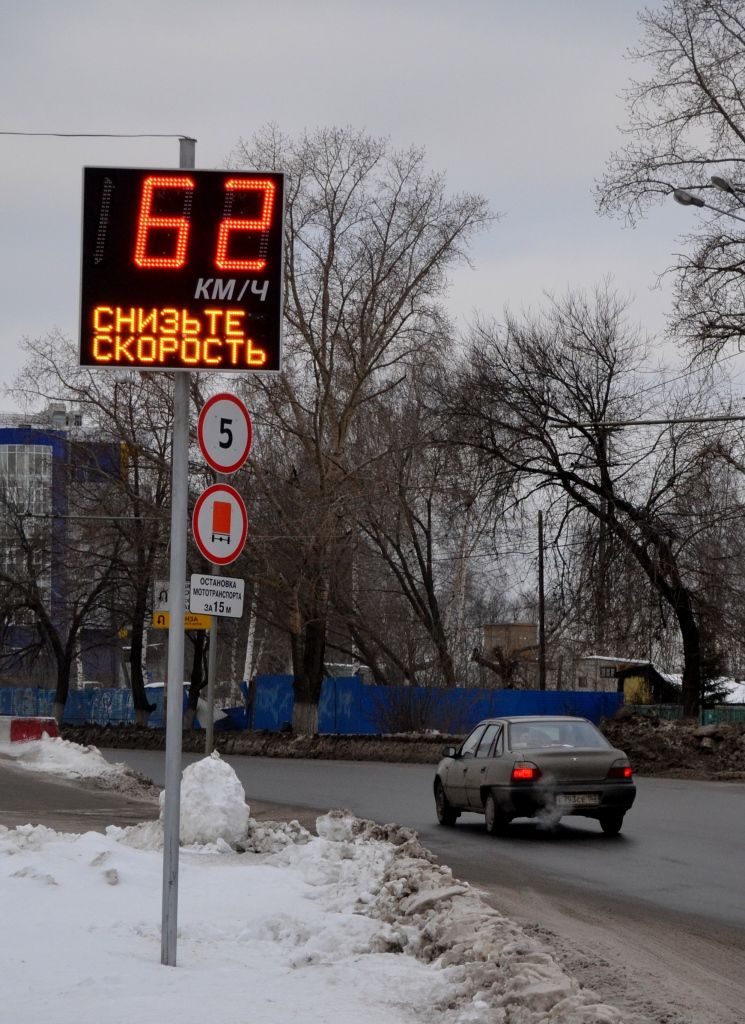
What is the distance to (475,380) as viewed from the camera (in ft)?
134

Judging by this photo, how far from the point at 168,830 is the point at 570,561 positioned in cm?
3191

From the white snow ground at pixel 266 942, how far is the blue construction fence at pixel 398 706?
32578mm

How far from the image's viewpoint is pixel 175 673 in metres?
7.31

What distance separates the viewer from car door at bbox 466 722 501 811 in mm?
17656

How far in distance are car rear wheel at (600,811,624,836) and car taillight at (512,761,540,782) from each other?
106cm

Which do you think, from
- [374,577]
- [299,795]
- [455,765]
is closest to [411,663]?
[374,577]

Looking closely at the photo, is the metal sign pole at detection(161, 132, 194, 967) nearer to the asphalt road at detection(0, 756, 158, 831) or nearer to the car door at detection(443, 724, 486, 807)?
the asphalt road at detection(0, 756, 158, 831)

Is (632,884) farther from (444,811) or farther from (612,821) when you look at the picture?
(444,811)

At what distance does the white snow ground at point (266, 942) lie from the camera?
246 inches

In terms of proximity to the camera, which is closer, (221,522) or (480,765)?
(221,522)

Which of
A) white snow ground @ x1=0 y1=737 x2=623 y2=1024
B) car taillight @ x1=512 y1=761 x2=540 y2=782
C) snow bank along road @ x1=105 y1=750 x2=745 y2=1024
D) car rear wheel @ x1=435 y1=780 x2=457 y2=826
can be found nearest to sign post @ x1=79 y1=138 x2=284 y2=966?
white snow ground @ x1=0 y1=737 x2=623 y2=1024

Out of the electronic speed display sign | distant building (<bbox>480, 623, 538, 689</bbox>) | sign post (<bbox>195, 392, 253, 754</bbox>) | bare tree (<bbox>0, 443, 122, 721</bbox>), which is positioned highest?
bare tree (<bbox>0, 443, 122, 721</bbox>)

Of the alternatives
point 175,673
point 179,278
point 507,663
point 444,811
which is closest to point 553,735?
point 444,811

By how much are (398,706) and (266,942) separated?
122 feet
